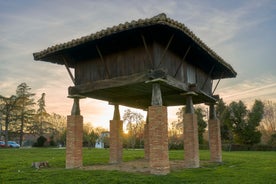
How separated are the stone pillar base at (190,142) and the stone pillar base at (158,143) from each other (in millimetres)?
3107

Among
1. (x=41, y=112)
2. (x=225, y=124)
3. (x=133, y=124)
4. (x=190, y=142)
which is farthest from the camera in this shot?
(x=41, y=112)

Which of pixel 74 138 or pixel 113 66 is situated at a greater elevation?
pixel 113 66

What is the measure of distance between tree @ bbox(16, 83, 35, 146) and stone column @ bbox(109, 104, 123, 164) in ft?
146

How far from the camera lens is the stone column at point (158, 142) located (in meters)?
10.6

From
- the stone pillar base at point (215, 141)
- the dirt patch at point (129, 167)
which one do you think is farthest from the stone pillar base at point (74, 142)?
the stone pillar base at point (215, 141)

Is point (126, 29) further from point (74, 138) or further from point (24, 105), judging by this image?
point (24, 105)

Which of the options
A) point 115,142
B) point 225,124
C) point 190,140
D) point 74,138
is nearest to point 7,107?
point 225,124

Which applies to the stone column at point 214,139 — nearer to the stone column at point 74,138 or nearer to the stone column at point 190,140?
the stone column at point 190,140

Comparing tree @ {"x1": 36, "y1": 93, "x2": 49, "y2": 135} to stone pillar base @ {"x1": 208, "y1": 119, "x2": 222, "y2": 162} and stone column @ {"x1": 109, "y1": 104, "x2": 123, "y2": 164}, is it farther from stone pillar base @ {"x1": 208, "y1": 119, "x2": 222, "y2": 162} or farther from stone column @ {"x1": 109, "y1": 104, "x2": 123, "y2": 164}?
stone pillar base @ {"x1": 208, "y1": 119, "x2": 222, "y2": 162}

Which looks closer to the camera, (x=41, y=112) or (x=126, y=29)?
(x=126, y=29)

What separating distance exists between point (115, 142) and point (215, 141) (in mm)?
6114

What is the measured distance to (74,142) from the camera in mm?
13453

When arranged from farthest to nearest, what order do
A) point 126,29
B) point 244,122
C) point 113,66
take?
point 244,122, point 113,66, point 126,29

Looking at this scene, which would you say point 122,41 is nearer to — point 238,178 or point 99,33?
point 99,33
